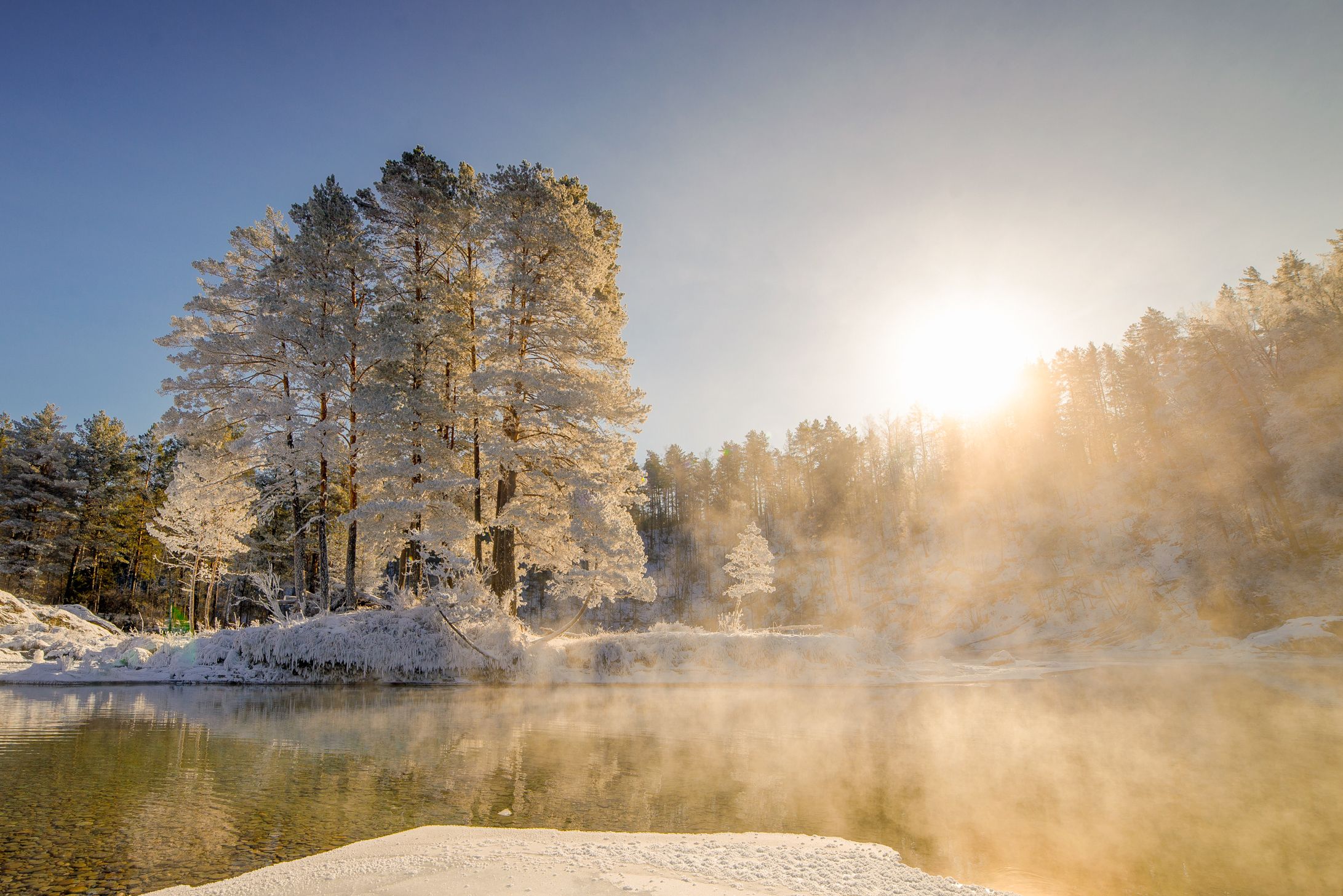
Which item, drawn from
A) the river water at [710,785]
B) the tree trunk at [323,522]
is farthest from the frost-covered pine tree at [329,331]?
the river water at [710,785]

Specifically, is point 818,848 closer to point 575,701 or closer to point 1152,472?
point 575,701

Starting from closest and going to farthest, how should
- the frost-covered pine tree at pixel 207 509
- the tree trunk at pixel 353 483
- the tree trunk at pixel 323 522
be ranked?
the tree trunk at pixel 353 483, the tree trunk at pixel 323 522, the frost-covered pine tree at pixel 207 509

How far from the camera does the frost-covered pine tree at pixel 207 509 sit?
62.2 feet

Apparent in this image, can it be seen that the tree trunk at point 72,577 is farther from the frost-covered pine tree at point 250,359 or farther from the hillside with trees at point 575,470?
the frost-covered pine tree at point 250,359

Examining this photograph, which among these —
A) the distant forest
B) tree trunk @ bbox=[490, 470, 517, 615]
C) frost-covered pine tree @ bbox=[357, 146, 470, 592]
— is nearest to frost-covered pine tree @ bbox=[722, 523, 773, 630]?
the distant forest

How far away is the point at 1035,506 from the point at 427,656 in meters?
55.7

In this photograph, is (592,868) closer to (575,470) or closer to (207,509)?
(575,470)

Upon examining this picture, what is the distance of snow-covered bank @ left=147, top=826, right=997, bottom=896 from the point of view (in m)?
2.70

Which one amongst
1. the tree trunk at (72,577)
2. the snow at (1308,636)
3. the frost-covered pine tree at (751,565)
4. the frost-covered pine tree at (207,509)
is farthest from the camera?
the frost-covered pine tree at (751,565)

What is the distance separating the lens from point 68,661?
15617 millimetres

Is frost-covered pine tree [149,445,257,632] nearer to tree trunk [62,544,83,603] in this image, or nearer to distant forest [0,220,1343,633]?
distant forest [0,220,1343,633]

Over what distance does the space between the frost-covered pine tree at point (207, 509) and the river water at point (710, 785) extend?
31.9 feet

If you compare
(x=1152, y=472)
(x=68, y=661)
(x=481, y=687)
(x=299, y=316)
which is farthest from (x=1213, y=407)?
(x=68, y=661)

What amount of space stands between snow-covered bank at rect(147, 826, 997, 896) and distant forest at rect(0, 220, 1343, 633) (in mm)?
12011
